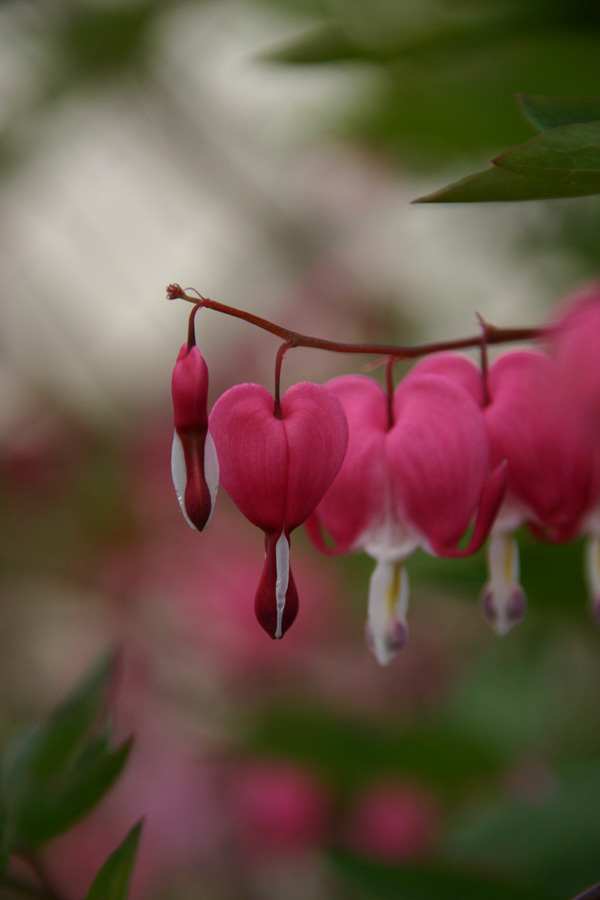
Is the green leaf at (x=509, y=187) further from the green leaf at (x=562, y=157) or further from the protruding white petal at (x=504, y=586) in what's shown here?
the protruding white petal at (x=504, y=586)

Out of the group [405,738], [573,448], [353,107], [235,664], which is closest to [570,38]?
[573,448]

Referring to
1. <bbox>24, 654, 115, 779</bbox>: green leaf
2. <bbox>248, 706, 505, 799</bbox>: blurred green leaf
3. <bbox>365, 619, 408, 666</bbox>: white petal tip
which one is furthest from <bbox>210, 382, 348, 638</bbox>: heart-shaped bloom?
<bbox>248, 706, 505, 799</bbox>: blurred green leaf

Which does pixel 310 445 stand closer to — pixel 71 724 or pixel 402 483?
pixel 402 483

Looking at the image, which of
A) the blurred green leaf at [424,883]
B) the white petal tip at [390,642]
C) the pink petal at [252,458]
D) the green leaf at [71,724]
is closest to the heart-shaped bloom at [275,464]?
the pink petal at [252,458]

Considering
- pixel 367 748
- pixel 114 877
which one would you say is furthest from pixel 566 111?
pixel 367 748

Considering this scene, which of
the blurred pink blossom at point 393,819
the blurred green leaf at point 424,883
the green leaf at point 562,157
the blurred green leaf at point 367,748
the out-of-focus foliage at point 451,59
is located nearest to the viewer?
the green leaf at point 562,157
